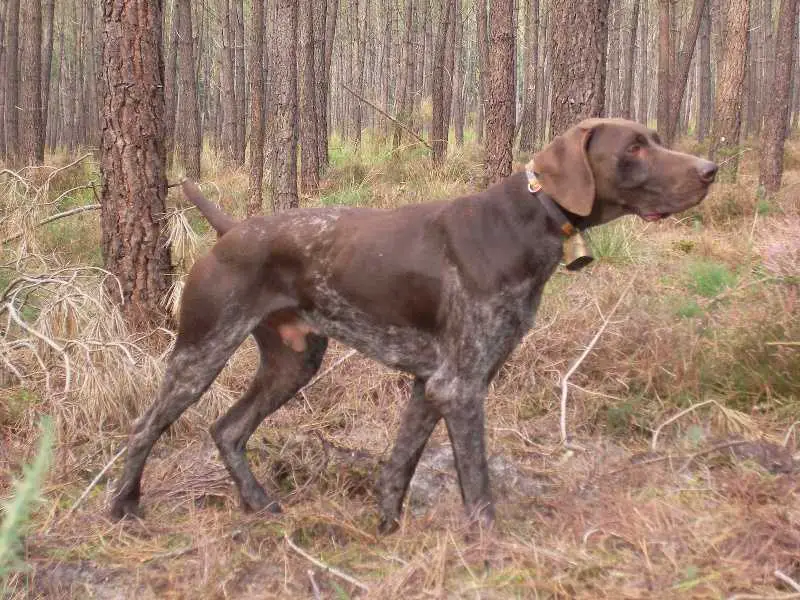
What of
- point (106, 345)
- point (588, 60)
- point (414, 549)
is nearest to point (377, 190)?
point (588, 60)

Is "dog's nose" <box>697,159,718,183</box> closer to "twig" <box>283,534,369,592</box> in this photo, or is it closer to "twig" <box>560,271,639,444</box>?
"twig" <box>560,271,639,444</box>

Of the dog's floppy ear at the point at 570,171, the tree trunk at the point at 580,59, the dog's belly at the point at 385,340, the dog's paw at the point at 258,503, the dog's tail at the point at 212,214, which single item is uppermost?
the tree trunk at the point at 580,59

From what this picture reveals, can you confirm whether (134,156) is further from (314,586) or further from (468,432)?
(314,586)

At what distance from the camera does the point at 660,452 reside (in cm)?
414

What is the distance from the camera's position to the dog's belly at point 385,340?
352cm

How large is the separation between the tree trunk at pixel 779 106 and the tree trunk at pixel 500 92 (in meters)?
3.88

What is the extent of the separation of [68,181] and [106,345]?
807cm

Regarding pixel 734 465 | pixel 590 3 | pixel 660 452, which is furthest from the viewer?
pixel 590 3

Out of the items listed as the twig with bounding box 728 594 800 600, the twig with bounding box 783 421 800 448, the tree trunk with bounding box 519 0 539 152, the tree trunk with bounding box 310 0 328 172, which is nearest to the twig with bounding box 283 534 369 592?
the twig with bounding box 728 594 800 600

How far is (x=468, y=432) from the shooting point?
3363mm

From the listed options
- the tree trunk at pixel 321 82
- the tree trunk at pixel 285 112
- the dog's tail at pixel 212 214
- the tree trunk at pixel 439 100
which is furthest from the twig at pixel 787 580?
the tree trunk at pixel 321 82

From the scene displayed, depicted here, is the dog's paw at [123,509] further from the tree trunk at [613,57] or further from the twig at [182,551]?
the tree trunk at [613,57]

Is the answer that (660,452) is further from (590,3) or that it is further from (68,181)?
(68,181)

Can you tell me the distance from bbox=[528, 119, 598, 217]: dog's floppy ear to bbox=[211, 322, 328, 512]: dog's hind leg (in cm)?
143
